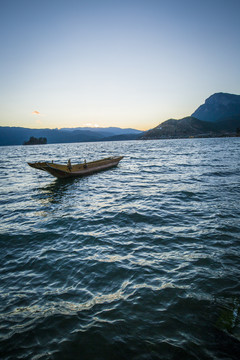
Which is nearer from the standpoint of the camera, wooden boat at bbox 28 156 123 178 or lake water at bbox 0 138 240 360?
lake water at bbox 0 138 240 360

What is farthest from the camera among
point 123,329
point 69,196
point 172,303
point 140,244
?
point 69,196

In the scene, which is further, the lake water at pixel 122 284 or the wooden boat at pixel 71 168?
the wooden boat at pixel 71 168

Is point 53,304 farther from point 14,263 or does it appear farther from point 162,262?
point 162,262

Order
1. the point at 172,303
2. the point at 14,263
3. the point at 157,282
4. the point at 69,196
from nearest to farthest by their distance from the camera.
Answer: the point at 172,303, the point at 157,282, the point at 14,263, the point at 69,196

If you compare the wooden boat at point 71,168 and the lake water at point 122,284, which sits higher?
the wooden boat at point 71,168

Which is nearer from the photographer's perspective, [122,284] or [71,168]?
[122,284]

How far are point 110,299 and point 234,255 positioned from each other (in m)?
3.94

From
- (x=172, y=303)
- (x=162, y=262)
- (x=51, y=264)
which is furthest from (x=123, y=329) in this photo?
(x=51, y=264)

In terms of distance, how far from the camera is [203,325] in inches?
135

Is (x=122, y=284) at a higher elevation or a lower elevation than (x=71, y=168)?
lower

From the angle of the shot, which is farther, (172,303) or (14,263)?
(14,263)

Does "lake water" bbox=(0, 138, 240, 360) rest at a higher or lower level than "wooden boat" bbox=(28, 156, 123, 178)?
lower

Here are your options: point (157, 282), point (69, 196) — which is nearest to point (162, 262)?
point (157, 282)

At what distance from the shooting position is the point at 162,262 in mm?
5297
